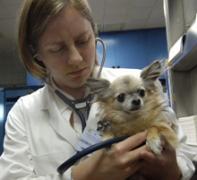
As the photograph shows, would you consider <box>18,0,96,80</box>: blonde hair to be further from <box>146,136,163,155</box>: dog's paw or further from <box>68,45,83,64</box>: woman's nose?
<box>146,136,163,155</box>: dog's paw

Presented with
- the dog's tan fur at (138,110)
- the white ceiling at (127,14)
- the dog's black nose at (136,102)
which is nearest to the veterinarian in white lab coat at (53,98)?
the dog's tan fur at (138,110)

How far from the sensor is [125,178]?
3.87ft

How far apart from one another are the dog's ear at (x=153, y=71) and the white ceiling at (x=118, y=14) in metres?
3.85

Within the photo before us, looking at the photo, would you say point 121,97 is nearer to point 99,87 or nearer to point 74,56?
point 99,87

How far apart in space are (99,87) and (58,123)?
25 cm

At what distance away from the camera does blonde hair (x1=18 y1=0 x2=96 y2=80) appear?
1.36m

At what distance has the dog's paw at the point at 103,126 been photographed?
4.08ft

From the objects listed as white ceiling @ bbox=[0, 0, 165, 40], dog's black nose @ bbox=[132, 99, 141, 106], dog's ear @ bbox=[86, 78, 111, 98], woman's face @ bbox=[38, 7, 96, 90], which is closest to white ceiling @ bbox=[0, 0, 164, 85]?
white ceiling @ bbox=[0, 0, 165, 40]

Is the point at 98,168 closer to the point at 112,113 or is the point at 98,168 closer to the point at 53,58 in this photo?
the point at 112,113

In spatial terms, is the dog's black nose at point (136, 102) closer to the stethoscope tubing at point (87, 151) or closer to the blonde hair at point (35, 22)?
the stethoscope tubing at point (87, 151)

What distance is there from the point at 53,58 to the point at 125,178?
0.53m

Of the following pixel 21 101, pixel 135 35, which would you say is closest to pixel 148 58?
pixel 135 35

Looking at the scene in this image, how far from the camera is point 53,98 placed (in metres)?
1.52

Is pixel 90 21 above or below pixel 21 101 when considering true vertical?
above
